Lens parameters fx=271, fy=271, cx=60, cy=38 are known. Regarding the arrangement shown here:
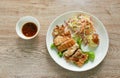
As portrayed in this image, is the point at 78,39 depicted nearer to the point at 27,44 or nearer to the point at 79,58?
the point at 79,58

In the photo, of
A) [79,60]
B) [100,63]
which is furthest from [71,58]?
[100,63]

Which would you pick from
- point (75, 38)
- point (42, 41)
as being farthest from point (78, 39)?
Answer: point (42, 41)

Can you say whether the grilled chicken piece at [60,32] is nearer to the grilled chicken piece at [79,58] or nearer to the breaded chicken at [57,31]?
the breaded chicken at [57,31]

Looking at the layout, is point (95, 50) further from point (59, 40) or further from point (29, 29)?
point (29, 29)

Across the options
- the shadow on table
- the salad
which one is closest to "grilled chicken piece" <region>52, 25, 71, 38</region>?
the salad

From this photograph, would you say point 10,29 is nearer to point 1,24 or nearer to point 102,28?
point 1,24

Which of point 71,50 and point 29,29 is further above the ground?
point 29,29
